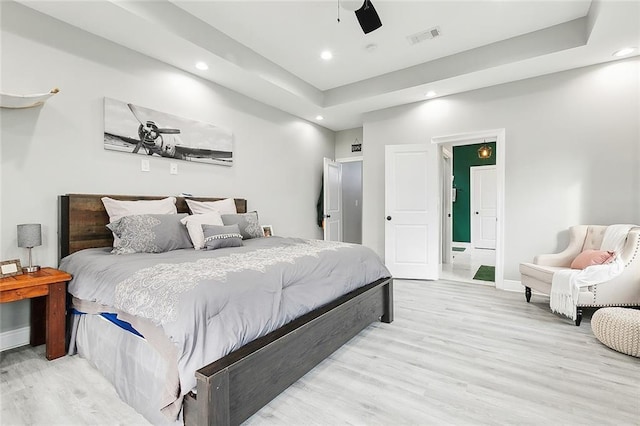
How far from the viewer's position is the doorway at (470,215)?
13.6ft

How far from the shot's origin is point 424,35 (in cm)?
339

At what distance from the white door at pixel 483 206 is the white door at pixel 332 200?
12.7 feet

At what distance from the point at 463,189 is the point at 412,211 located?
161 inches

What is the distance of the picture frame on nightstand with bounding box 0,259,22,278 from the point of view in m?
2.15

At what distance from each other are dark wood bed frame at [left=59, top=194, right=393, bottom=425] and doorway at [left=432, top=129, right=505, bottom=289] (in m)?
2.32

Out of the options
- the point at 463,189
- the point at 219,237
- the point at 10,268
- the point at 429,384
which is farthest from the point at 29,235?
the point at 463,189

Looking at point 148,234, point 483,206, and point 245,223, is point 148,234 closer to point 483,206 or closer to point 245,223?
point 245,223

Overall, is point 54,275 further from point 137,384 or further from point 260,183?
point 260,183

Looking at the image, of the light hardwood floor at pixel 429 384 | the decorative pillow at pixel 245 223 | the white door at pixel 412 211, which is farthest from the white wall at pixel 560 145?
the decorative pillow at pixel 245 223

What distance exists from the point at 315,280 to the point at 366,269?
0.75 meters

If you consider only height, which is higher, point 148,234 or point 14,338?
point 148,234

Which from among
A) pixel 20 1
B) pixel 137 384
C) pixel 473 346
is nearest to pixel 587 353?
pixel 473 346

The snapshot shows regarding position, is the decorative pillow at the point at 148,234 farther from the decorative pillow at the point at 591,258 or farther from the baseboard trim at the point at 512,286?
the baseboard trim at the point at 512,286

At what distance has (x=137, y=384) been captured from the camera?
1643 millimetres
